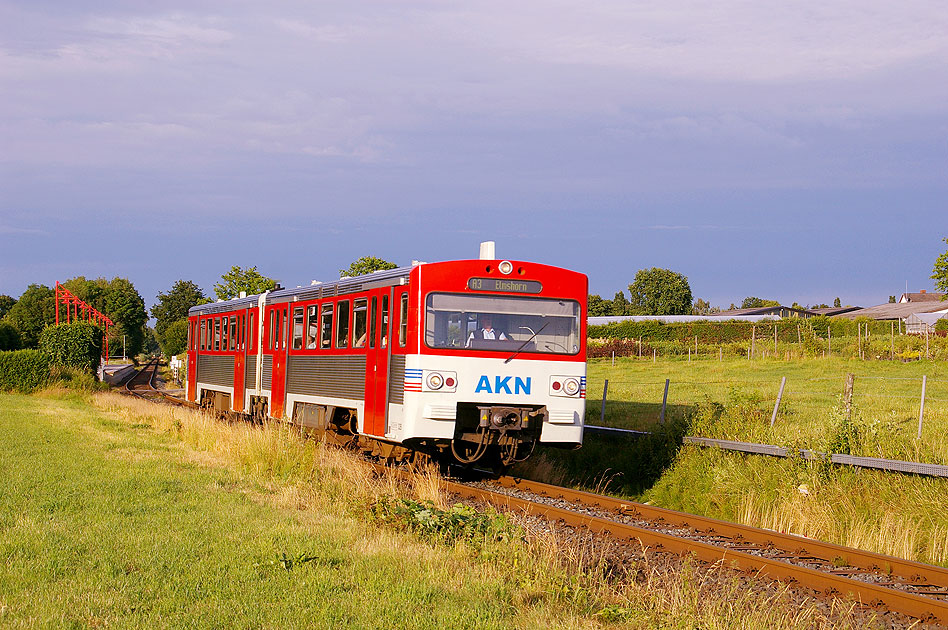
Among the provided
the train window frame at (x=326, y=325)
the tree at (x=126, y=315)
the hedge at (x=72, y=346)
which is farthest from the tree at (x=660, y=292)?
the train window frame at (x=326, y=325)

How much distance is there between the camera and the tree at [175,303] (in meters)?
106

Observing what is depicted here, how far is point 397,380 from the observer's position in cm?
1291

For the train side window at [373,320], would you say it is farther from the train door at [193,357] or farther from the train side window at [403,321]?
the train door at [193,357]

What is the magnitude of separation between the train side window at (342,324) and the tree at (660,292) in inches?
3815

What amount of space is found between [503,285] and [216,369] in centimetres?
1269

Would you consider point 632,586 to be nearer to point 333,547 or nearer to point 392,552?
point 392,552

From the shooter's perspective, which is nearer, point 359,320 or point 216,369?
point 359,320

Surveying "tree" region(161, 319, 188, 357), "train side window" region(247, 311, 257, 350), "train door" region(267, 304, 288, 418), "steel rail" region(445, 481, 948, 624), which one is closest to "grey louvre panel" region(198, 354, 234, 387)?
"train side window" region(247, 311, 257, 350)

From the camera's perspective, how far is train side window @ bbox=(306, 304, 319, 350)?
1645 cm

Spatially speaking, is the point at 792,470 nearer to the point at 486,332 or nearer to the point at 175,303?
the point at 486,332

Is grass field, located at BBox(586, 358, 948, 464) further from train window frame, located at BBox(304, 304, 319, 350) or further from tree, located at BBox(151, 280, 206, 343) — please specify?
tree, located at BBox(151, 280, 206, 343)

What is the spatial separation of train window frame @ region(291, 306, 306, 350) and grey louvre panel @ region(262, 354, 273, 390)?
4.92ft

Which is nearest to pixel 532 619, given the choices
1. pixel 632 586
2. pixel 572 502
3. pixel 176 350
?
pixel 632 586

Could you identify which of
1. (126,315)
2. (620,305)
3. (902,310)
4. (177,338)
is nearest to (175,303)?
(126,315)
